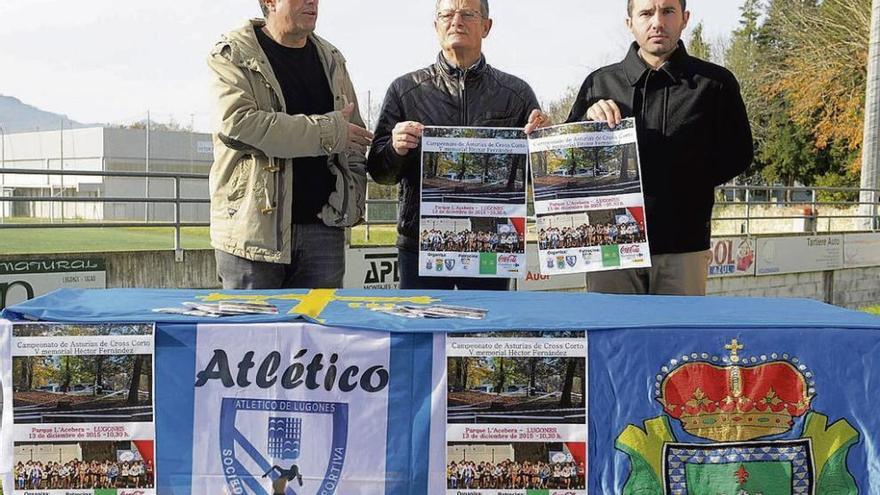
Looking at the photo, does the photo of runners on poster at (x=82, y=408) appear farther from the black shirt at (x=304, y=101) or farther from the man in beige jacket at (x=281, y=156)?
the black shirt at (x=304, y=101)

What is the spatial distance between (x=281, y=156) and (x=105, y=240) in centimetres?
2174

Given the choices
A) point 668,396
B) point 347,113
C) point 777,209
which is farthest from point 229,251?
point 777,209

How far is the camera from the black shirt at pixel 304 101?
3162 mm

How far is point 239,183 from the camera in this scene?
9.95 feet

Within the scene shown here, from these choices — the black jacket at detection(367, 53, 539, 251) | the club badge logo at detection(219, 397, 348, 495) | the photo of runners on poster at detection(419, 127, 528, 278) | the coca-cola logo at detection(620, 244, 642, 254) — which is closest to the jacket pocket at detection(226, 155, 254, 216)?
the black jacket at detection(367, 53, 539, 251)

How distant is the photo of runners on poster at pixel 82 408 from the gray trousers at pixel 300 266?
3.20 feet

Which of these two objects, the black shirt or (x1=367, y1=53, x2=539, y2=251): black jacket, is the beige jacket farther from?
(x1=367, y1=53, x2=539, y2=251): black jacket

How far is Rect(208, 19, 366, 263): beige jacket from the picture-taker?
294 centimetres

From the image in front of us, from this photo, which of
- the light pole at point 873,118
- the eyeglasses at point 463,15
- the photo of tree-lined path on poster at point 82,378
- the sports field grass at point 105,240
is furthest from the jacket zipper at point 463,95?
the light pole at point 873,118

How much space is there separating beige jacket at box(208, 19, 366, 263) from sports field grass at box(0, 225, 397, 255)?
9309mm

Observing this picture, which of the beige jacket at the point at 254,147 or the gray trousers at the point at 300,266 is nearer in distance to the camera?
the beige jacket at the point at 254,147

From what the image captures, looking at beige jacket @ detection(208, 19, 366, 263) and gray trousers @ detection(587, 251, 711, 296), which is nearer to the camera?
beige jacket @ detection(208, 19, 366, 263)

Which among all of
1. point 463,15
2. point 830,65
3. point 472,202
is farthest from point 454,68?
point 830,65

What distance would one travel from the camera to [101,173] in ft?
26.3
